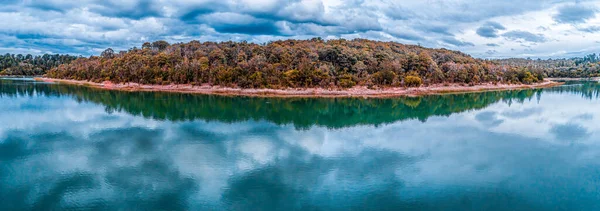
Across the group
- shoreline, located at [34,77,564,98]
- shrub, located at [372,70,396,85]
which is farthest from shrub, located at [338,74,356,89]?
shrub, located at [372,70,396,85]

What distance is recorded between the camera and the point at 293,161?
18.5 m

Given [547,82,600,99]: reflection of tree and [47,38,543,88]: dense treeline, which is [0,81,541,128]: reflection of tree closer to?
[47,38,543,88]: dense treeline

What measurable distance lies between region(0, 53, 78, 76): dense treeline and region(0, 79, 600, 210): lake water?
308ft

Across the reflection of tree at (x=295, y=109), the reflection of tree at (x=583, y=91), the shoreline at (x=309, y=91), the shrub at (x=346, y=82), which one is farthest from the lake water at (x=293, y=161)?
the reflection of tree at (x=583, y=91)

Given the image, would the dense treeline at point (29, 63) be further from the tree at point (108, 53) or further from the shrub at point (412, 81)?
the shrub at point (412, 81)

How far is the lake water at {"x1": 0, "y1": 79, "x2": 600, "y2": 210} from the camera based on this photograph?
538 inches

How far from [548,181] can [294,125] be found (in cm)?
1710

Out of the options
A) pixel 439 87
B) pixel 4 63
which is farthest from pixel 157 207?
pixel 4 63

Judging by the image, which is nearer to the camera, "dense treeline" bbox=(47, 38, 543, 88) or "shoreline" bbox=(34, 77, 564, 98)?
"shoreline" bbox=(34, 77, 564, 98)

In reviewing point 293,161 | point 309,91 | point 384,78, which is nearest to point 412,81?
point 384,78

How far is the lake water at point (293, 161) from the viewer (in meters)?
13.7

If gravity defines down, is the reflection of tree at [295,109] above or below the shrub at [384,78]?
below

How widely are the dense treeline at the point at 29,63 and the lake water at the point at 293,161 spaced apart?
9386cm

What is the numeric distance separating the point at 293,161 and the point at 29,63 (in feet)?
445
